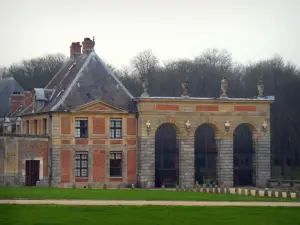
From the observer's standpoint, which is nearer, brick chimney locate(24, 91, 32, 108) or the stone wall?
the stone wall

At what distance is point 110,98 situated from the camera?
50.7 meters

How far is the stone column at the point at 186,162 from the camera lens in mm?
50438

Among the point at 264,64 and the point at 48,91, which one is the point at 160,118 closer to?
the point at 48,91

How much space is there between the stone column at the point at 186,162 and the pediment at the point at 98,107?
4.99m

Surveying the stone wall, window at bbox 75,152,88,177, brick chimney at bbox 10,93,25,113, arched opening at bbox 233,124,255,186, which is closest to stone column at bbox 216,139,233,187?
arched opening at bbox 233,124,255,186

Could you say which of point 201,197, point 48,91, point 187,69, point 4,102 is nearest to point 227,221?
point 201,197

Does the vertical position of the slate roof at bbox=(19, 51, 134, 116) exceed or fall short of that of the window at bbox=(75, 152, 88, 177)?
it exceeds it

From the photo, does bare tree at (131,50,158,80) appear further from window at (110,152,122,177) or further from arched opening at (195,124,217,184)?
window at (110,152,122,177)

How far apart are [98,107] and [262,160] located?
11759 mm

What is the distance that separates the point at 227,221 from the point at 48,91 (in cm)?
3082

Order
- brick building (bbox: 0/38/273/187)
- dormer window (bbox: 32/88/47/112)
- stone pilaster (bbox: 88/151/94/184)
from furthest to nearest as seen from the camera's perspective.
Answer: dormer window (bbox: 32/88/47/112), stone pilaster (bbox: 88/151/94/184), brick building (bbox: 0/38/273/187)

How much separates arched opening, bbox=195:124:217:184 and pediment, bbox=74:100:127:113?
266 inches

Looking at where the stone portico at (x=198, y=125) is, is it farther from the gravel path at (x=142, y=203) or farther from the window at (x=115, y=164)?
the gravel path at (x=142, y=203)

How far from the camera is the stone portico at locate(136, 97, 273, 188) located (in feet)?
164
